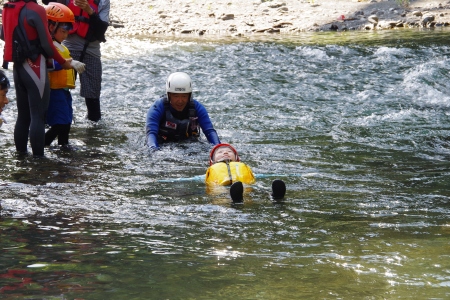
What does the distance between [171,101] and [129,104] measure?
3557 mm

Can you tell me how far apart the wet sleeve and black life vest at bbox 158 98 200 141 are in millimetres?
1771

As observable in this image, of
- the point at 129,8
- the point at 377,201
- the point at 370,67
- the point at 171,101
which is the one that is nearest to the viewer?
the point at 377,201

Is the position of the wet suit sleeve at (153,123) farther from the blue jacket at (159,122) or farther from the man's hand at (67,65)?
the man's hand at (67,65)

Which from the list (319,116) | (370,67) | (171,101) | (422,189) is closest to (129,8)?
(370,67)

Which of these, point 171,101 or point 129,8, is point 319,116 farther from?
point 129,8

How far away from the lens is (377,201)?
6289 mm

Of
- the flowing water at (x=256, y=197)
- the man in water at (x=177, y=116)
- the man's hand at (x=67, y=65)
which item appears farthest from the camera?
the man in water at (x=177, y=116)

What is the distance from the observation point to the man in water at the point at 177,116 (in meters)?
8.66

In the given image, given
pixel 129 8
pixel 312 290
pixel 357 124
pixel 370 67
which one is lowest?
pixel 312 290

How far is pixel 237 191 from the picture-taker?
6.15 meters

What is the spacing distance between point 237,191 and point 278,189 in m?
0.40

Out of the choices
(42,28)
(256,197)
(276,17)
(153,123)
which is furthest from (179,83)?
(276,17)

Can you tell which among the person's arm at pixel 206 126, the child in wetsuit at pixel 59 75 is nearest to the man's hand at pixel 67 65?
the child in wetsuit at pixel 59 75

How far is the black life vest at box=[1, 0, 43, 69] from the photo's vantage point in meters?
7.57
